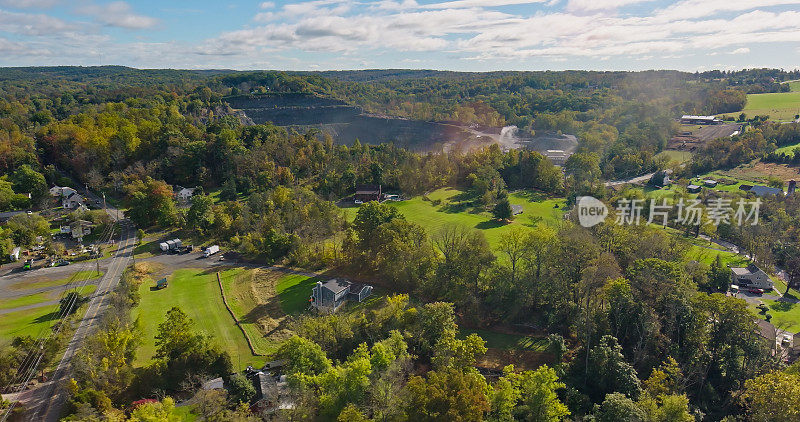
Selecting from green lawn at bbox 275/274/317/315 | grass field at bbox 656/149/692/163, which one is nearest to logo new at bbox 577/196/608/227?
green lawn at bbox 275/274/317/315

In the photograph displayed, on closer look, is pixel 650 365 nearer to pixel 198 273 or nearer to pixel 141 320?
pixel 141 320

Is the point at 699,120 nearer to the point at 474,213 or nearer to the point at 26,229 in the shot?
the point at 474,213

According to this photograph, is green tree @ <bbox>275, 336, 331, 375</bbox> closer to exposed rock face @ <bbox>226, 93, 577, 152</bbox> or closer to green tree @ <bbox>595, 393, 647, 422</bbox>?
green tree @ <bbox>595, 393, 647, 422</bbox>

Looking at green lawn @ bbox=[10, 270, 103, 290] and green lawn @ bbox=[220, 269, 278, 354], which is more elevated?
green lawn @ bbox=[10, 270, 103, 290]

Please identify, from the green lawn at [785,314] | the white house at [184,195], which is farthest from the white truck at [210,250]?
the green lawn at [785,314]

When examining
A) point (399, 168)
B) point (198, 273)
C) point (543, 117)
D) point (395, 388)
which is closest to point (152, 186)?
point (198, 273)

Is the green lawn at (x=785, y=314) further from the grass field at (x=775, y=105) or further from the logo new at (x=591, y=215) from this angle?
the grass field at (x=775, y=105)
